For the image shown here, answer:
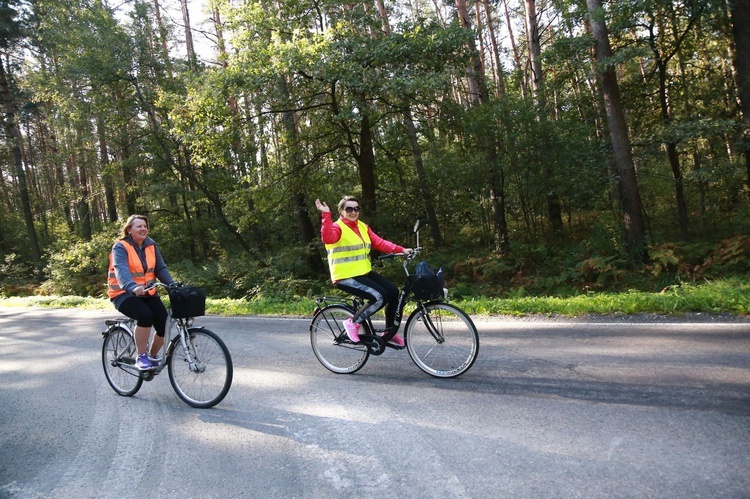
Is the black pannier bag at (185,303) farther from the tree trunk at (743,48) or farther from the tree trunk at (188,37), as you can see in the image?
the tree trunk at (188,37)

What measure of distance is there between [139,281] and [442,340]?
3238 mm

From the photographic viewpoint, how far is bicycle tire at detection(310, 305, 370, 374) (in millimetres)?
5449

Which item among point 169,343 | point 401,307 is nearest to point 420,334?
point 401,307

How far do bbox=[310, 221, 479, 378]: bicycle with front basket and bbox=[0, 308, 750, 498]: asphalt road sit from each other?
0.18 metres

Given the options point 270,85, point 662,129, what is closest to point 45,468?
point 270,85

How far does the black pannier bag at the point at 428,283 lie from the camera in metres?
4.86

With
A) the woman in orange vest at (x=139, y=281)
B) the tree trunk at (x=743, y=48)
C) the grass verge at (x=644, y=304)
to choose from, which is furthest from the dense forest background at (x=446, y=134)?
the woman in orange vest at (x=139, y=281)

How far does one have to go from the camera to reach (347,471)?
324 cm

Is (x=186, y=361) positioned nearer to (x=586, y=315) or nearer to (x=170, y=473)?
(x=170, y=473)

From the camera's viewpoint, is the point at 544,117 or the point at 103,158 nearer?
the point at 544,117

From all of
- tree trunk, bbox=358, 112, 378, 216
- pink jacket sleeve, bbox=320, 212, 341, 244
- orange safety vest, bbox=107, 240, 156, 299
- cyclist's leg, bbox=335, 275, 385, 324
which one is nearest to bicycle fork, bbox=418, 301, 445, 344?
cyclist's leg, bbox=335, 275, 385, 324

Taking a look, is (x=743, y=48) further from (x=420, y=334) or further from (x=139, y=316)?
(x=139, y=316)

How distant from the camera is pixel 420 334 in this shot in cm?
512

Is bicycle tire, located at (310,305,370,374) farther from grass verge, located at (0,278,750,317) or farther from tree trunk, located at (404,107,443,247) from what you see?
Result: tree trunk, located at (404,107,443,247)
